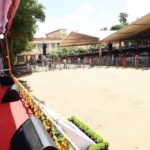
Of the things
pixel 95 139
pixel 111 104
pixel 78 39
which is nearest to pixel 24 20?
pixel 111 104

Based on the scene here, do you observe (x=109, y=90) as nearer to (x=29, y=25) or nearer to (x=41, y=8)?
(x=29, y=25)

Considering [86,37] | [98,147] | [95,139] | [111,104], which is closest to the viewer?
[98,147]

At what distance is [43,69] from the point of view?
29797mm

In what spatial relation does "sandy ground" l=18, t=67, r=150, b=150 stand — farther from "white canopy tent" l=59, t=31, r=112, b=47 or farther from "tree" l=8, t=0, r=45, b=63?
"white canopy tent" l=59, t=31, r=112, b=47

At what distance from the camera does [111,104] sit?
11977 millimetres

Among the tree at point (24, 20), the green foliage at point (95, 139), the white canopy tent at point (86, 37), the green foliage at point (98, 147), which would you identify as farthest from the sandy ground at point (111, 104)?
the white canopy tent at point (86, 37)

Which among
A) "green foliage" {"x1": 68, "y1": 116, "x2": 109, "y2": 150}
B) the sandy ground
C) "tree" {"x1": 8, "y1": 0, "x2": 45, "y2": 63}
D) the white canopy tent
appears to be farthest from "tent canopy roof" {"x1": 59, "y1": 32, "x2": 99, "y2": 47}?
"green foliage" {"x1": 68, "y1": 116, "x2": 109, "y2": 150}

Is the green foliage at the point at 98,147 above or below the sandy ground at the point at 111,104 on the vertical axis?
A: above

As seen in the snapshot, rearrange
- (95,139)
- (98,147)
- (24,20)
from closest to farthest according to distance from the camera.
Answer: (98,147) → (95,139) → (24,20)

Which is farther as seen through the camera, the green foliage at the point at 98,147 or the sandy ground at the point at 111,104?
the sandy ground at the point at 111,104

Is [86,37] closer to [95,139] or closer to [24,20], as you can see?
[24,20]

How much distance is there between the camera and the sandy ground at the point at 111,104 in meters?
8.10

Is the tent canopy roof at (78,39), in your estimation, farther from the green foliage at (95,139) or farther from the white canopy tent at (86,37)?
the green foliage at (95,139)

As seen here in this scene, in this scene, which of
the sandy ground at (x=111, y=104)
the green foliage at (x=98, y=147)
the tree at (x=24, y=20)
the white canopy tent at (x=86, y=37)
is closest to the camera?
the green foliage at (x=98, y=147)
